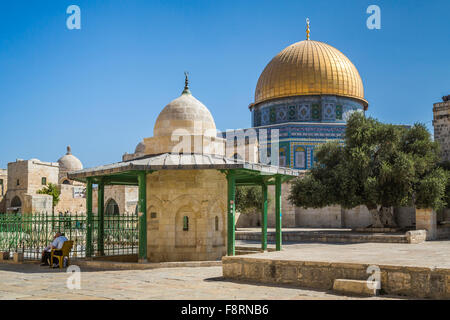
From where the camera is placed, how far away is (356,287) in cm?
659

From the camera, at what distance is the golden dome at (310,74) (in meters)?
33.3

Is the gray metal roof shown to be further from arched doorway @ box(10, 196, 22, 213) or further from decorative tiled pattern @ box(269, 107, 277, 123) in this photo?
arched doorway @ box(10, 196, 22, 213)

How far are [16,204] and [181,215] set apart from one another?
1426 inches

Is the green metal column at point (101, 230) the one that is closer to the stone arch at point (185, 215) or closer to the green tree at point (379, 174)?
the stone arch at point (185, 215)

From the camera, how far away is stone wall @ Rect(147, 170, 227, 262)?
38.5ft

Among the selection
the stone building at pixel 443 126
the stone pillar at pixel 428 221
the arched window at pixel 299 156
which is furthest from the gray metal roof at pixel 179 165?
the arched window at pixel 299 156

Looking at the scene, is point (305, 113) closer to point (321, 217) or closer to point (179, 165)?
point (321, 217)

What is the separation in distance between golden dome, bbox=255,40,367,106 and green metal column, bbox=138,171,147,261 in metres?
24.3

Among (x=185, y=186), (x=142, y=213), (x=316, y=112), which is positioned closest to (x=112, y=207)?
(x=316, y=112)

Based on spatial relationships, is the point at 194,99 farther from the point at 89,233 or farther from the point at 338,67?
the point at 338,67

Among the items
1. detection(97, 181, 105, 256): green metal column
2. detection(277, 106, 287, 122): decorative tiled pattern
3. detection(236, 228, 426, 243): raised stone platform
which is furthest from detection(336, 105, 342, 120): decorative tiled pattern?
detection(97, 181, 105, 256): green metal column
